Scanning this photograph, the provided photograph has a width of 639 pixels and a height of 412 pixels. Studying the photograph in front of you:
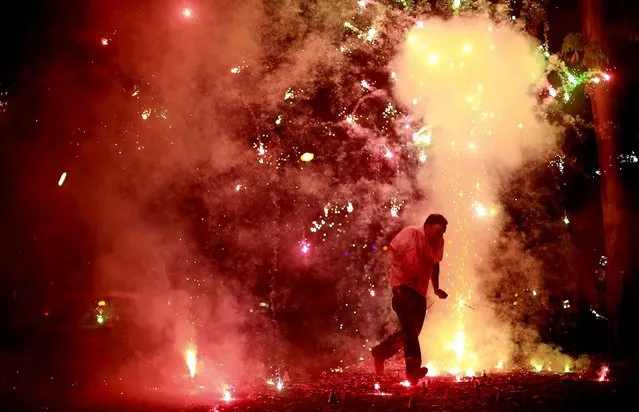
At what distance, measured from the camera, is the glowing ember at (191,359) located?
8.35m

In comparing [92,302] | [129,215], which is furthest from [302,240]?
[92,302]

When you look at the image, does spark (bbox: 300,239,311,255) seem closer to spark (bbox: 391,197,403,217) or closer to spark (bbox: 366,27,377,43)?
spark (bbox: 391,197,403,217)

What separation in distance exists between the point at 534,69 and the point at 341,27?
3725 mm

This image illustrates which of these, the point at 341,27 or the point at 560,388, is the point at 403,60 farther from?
the point at 560,388

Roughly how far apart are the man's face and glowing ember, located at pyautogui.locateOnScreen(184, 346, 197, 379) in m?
3.66

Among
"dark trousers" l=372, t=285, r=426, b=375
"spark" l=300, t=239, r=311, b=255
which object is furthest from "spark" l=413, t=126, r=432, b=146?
"dark trousers" l=372, t=285, r=426, b=375

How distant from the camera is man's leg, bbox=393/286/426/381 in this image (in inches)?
267

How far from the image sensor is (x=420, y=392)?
6.35m

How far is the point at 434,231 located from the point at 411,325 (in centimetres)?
109

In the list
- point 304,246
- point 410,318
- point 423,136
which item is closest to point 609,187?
point 423,136

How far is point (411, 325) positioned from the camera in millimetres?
6840

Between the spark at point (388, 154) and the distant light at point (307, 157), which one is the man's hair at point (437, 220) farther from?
the spark at point (388, 154)

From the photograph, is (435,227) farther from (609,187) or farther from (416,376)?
(609,187)

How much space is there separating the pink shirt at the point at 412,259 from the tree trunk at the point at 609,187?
391 centimetres
